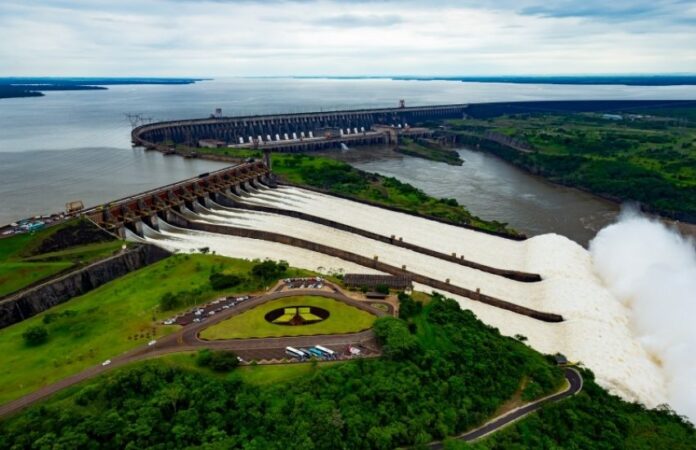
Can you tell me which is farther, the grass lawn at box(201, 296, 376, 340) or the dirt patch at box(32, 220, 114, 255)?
the dirt patch at box(32, 220, 114, 255)

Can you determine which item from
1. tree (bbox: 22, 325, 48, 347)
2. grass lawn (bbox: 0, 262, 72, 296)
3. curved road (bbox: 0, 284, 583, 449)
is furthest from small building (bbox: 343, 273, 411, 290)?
grass lawn (bbox: 0, 262, 72, 296)

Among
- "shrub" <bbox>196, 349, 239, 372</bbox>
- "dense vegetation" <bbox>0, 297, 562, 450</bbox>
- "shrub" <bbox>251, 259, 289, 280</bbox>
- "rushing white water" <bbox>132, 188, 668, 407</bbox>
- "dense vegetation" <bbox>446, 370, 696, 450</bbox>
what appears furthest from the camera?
"shrub" <bbox>251, 259, 289, 280</bbox>

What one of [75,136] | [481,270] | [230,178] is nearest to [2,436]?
[481,270]

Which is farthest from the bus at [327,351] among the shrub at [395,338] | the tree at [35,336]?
the tree at [35,336]

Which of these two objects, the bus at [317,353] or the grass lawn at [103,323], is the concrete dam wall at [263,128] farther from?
the bus at [317,353]

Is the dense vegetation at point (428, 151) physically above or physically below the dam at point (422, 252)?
above

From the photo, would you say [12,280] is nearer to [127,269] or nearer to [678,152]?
[127,269]

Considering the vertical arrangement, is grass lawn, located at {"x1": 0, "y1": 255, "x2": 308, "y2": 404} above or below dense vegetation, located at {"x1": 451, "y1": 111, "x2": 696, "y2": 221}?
below

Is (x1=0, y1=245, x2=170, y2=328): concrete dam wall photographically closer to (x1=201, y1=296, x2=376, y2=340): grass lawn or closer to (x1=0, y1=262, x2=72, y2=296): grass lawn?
(x1=0, y1=262, x2=72, y2=296): grass lawn
